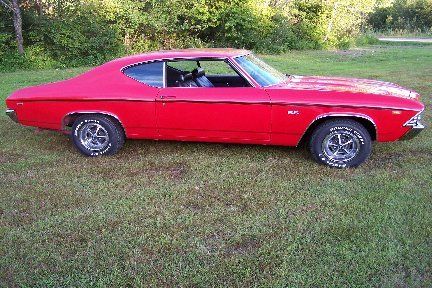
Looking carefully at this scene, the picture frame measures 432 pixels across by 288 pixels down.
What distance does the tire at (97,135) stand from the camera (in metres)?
5.50

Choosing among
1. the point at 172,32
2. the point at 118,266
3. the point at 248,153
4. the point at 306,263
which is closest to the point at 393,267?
the point at 306,263

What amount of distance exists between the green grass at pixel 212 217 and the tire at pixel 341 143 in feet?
0.45

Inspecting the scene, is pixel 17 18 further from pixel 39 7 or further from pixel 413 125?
pixel 413 125

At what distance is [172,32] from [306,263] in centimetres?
1661

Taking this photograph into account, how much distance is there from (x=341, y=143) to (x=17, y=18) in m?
13.5

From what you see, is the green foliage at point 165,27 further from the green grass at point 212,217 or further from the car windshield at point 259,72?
the car windshield at point 259,72

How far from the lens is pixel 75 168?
519cm

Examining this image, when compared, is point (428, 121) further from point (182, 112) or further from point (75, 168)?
point (75, 168)

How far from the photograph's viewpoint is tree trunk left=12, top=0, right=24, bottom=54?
47.9 feet

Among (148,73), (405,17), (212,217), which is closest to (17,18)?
(148,73)

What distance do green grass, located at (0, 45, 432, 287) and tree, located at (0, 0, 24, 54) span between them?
34.2 ft

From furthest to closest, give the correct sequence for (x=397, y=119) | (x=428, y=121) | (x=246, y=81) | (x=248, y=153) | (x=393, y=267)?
(x=428, y=121), (x=248, y=153), (x=246, y=81), (x=397, y=119), (x=393, y=267)

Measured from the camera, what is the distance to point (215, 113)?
520 centimetres

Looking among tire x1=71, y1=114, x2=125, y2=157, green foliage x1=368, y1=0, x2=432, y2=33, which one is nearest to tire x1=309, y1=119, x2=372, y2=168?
tire x1=71, y1=114, x2=125, y2=157
